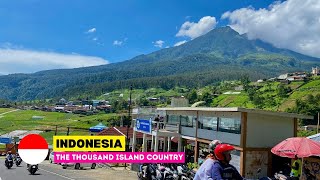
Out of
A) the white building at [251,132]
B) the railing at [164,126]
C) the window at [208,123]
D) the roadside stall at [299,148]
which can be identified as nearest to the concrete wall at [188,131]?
the railing at [164,126]

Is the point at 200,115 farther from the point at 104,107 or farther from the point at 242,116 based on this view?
the point at 104,107

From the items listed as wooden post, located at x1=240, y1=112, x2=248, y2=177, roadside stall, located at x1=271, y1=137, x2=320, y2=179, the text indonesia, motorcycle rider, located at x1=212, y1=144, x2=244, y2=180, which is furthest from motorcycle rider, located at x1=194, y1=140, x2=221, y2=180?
wooden post, located at x1=240, y1=112, x2=248, y2=177

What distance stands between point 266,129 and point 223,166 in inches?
743

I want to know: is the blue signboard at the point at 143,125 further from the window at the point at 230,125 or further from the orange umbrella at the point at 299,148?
the orange umbrella at the point at 299,148

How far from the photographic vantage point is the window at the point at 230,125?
902 inches

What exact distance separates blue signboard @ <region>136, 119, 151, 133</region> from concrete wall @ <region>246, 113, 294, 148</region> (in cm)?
1083

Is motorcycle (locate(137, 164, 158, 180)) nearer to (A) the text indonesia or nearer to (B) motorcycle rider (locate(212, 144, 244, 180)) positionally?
(A) the text indonesia

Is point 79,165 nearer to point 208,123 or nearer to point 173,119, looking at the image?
point 173,119

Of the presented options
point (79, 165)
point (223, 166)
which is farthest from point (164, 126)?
point (223, 166)

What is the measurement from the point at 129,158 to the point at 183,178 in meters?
9.36

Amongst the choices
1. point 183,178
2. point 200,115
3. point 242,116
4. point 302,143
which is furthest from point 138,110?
point 302,143

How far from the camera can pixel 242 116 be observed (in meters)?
22.5

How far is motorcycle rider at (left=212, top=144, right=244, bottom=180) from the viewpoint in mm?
5152

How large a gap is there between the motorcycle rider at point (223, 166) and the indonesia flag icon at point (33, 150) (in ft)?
15.7
